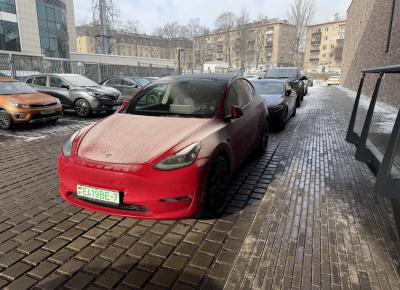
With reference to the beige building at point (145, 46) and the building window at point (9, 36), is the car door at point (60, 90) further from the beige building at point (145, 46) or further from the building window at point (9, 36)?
the beige building at point (145, 46)

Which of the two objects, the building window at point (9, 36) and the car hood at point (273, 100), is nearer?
the car hood at point (273, 100)

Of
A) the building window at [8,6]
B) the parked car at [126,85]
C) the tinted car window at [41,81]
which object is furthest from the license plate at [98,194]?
the building window at [8,6]

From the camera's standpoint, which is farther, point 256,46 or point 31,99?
point 256,46

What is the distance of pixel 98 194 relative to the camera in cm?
294

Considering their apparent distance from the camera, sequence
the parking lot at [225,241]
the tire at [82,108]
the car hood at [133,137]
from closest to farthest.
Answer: the parking lot at [225,241]
the car hood at [133,137]
the tire at [82,108]

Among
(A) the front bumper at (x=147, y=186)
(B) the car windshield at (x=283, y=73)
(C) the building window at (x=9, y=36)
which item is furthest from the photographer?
(C) the building window at (x=9, y=36)

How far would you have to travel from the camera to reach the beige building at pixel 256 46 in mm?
83250

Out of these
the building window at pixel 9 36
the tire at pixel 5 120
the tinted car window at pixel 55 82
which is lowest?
the tire at pixel 5 120

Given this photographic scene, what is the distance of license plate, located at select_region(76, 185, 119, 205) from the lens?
2.88 meters

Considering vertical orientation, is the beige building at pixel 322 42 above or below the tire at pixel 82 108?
above

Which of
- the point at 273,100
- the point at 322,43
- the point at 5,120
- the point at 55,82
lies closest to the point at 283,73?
the point at 273,100

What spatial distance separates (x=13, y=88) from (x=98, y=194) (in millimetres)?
7863

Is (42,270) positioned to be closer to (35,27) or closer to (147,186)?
(147,186)

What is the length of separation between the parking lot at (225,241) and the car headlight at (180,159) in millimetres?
771
